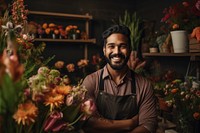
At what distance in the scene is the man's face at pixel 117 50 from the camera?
4.23ft

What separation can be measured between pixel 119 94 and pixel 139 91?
0.40 feet

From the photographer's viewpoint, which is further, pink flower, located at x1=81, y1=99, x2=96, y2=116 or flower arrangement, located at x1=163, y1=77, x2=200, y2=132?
flower arrangement, located at x1=163, y1=77, x2=200, y2=132

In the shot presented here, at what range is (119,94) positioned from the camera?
1.39 metres

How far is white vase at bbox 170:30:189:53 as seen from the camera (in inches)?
77.8

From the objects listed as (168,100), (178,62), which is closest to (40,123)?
(168,100)

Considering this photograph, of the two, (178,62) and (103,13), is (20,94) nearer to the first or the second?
(178,62)

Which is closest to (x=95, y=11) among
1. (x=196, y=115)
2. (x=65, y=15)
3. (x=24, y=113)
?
(x=65, y=15)

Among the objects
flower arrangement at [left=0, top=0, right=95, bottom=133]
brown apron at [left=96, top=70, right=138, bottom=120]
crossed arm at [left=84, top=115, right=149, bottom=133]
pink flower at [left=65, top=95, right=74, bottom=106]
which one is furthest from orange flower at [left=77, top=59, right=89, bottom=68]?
pink flower at [left=65, top=95, right=74, bottom=106]

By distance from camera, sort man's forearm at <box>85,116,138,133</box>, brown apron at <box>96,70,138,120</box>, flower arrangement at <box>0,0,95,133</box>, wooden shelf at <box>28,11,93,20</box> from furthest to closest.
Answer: wooden shelf at <box>28,11,93,20</box> → brown apron at <box>96,70,138,120</box> → man's forearm at <box>85,116,138,133</box> → flower arrangement at <box>0,0,95,133</box>

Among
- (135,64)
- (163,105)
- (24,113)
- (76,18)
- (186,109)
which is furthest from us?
(76,18)

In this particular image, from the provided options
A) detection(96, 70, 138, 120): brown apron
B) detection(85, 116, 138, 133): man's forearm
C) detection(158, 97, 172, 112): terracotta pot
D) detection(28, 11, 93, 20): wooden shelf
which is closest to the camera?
detection(85, 116, 138, 133): man's forearm

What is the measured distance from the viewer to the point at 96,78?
1445 millimetres

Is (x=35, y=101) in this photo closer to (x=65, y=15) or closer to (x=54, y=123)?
(x=54, y=123)

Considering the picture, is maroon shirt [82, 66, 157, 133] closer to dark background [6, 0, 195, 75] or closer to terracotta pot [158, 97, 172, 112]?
terracotta pot [158, 97, 172, 112]
